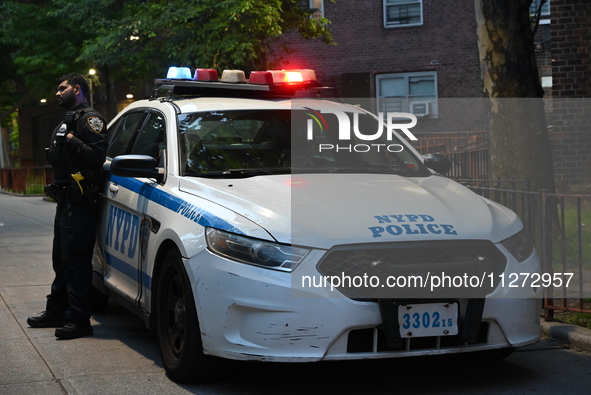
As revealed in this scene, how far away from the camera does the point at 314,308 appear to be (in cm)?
470

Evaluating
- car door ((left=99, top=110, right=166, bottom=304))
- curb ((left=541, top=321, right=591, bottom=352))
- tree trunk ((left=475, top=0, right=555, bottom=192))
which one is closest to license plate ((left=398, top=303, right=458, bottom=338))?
curb ((left=541, top=321, right=591, bottom=352))

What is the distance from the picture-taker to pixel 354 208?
16.7 feet

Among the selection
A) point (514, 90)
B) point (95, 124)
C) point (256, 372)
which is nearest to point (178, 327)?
point (256, 372)

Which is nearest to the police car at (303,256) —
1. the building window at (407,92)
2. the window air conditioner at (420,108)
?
the window air conditioner at (420,108)

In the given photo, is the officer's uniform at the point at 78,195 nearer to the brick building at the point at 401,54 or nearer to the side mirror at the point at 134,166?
the side mirror at the point at 134,166

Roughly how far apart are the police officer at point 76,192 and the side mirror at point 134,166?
2.62 feet

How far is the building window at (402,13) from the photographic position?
26562 millimetres

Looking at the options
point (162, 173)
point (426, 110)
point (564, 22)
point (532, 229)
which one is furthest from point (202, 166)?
point (426, 110)

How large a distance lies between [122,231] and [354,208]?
1.97m

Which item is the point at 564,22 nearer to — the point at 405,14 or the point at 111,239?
the point at 111,239

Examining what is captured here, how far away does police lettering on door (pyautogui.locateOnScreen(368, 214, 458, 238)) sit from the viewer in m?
4.87

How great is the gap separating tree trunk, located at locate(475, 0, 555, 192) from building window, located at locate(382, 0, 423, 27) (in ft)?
56.3

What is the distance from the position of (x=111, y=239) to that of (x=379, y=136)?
2.01 meters

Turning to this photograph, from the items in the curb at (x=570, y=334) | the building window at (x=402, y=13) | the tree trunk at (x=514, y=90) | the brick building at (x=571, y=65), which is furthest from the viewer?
the building window at (x=402, y=13)
